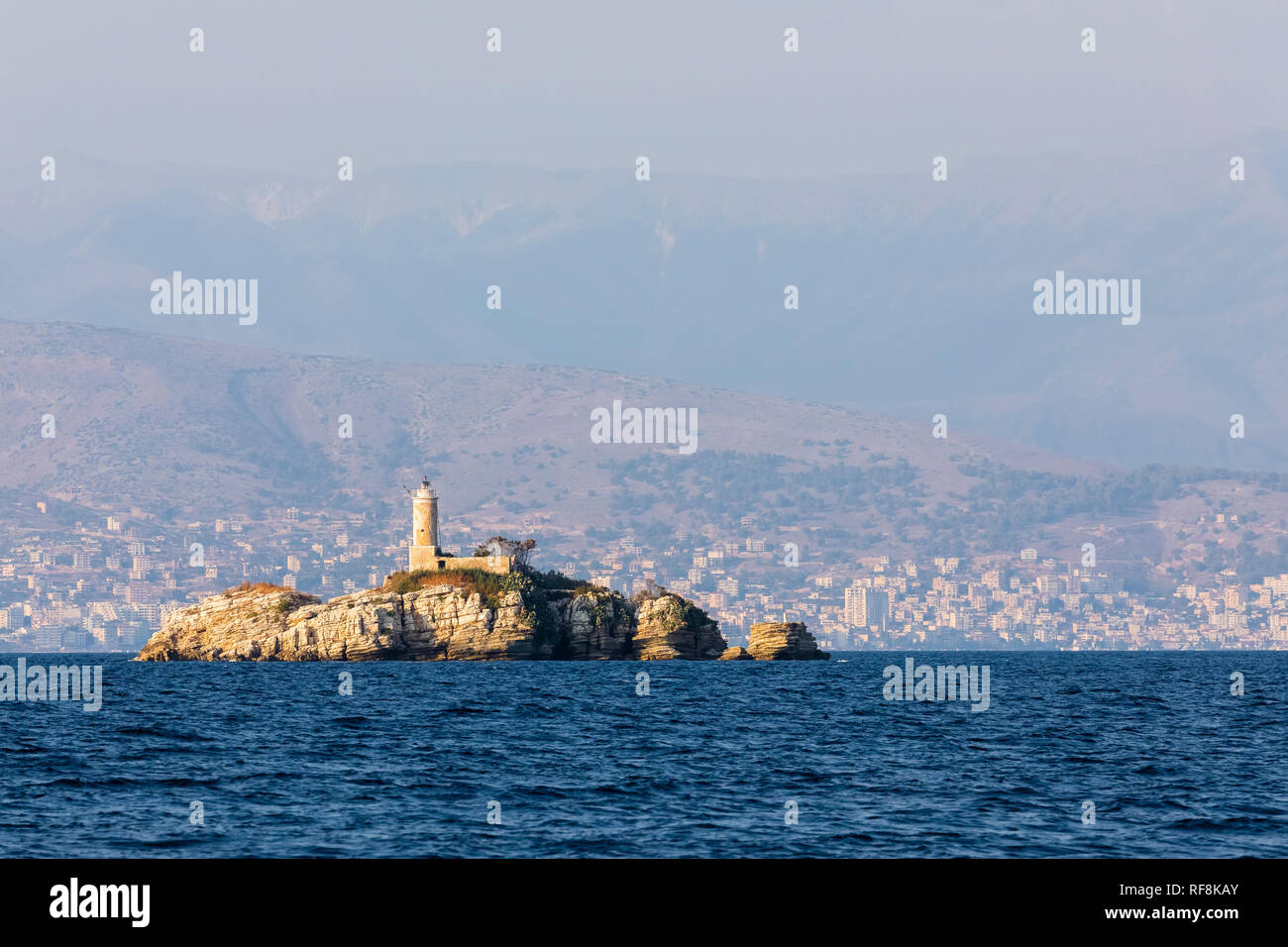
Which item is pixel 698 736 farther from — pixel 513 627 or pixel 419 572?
pixel 419 572

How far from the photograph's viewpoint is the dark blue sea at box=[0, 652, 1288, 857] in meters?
41.8

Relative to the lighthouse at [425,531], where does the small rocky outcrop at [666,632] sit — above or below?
below

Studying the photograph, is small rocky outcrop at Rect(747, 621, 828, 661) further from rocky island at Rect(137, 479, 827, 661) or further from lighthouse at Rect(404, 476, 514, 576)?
lighthouse at Rect(404, 476, 514, 576)

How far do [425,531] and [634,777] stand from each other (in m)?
123

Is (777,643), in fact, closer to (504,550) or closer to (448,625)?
(504,550)

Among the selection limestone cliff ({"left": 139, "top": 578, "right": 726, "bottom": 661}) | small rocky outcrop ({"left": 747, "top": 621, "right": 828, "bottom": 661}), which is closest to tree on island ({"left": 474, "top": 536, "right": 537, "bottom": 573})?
limestone cliff ({"left": 139, "top": 578, "right": 726, "bottom": 661})

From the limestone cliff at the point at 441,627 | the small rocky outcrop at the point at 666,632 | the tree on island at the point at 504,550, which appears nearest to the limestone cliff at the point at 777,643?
the limestone cliff at the point at 441,627

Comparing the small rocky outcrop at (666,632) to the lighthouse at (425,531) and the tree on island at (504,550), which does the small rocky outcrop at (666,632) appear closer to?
the tree on island at (504,550)

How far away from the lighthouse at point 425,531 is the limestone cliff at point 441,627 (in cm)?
554

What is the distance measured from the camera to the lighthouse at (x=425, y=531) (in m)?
175

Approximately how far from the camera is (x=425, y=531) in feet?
582
